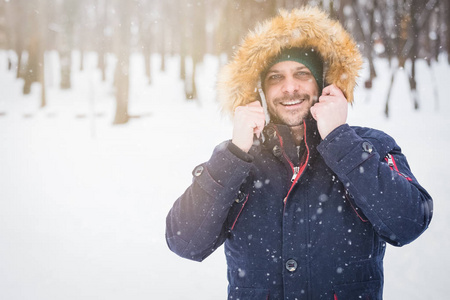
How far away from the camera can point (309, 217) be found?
5.77 feet

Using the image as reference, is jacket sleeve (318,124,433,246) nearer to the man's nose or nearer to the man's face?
the man's face

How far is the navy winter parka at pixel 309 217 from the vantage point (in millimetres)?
1653

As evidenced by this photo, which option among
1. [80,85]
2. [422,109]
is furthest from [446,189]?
[80,85]

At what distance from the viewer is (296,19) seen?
94.0 inches

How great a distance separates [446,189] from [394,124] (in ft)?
16.9

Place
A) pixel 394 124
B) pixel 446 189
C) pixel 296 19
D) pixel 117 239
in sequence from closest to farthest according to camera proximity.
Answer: pixel 296 19 → pixel 117 239 → pixel 446 189 → pixel 394 124

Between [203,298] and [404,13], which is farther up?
[404,13]

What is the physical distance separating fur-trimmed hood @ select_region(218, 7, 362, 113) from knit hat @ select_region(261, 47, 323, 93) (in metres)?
0.03

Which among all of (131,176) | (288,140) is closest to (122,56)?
(131,176)

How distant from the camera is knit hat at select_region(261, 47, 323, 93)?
7.62 feet

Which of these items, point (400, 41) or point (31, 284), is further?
point (400, 41)

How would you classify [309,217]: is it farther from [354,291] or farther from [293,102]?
[293,102]

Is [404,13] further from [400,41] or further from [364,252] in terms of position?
[364,252]

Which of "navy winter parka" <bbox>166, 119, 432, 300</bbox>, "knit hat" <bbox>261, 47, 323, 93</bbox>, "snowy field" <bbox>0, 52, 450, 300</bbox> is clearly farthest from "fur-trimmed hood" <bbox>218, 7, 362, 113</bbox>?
"snowy field" <bbox>0, 52, 450, 300</bbox>
